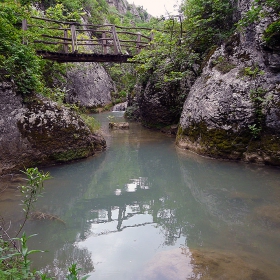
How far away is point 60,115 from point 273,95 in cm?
511

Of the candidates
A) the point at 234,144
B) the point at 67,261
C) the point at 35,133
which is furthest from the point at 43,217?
the point at 234,144

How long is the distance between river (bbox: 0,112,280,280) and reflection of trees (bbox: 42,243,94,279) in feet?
0.03

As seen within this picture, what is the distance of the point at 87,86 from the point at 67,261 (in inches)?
736

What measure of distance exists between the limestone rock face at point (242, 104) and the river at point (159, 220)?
0.48 metres

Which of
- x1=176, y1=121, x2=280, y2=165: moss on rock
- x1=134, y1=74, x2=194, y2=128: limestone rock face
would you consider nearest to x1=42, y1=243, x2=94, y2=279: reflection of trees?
x1=176, y1=121, x2=280, y2=165: moss on rock

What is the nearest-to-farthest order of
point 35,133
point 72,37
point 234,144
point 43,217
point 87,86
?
1. point 43,217
2. point 35,133
3. point 234,144
4. point 72,37
5. point 87,86

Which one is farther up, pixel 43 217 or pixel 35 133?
pixel 35 133

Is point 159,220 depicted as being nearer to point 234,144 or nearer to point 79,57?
point 234,144

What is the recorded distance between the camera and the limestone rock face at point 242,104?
645 centimetres

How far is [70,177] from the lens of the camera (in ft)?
19.1

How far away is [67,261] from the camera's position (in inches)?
120

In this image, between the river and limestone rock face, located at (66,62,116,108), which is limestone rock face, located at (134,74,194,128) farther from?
limestone rock face, located at (66,62,116,108)

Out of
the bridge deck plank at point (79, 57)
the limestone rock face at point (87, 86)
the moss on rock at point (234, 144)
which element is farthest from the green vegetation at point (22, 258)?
the limestone rock face at point (87, 86)

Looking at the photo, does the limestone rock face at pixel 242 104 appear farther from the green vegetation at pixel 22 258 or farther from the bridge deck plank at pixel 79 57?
the green vegetation at pixel 22 258
